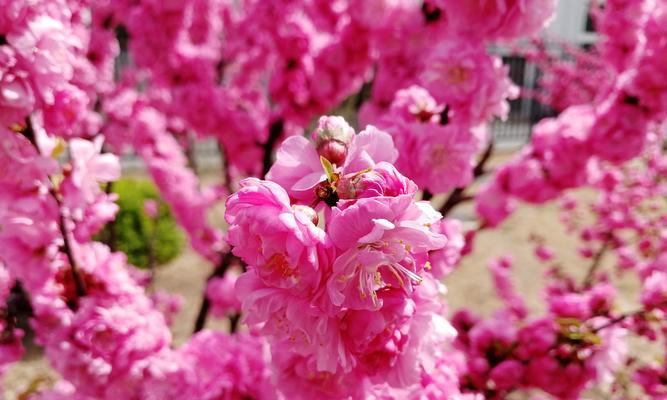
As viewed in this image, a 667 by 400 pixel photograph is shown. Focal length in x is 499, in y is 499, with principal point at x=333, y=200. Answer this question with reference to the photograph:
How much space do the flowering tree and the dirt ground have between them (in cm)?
185

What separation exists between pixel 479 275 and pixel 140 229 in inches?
125

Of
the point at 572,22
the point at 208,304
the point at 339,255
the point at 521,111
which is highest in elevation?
the point at 339,255

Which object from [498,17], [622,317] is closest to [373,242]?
[498,17]

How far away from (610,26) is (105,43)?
7.40 ft

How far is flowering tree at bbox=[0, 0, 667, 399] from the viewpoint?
0.55 m

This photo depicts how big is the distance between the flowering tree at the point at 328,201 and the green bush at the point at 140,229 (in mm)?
2086

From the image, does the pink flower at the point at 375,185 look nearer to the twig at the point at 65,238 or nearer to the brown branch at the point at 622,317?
the twig at the point at 65,238

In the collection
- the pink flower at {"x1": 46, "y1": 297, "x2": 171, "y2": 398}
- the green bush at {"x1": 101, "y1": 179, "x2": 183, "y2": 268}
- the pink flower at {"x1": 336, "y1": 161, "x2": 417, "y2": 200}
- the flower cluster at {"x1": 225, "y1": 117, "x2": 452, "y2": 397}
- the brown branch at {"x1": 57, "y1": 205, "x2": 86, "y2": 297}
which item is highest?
the pink flower at {"x1": 336, "y1": 161, "x2": 417, "y2": 200}

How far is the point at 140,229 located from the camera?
444cm

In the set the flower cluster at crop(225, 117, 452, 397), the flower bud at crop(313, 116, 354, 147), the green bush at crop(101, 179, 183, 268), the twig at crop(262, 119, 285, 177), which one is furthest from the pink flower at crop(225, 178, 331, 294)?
the green bush at crop(101, 179, 183, 268)

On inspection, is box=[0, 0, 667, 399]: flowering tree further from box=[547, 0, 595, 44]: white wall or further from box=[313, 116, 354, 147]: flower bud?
box=[547, 0, 595, 44]: white wall

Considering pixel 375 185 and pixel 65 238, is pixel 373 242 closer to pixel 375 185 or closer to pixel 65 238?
pixel 375 185

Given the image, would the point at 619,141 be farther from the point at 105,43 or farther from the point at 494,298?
the point at 494,298

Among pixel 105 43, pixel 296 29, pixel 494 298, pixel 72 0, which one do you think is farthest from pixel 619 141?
pixel 494 298
